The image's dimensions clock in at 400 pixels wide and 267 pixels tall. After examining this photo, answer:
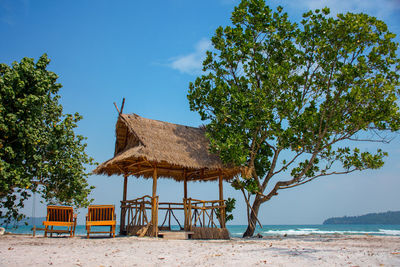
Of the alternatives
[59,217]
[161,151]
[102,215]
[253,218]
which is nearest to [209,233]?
[253,218]

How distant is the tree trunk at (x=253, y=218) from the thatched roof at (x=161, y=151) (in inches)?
51.2

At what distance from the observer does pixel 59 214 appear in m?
9.93

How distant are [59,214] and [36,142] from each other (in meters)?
2.64

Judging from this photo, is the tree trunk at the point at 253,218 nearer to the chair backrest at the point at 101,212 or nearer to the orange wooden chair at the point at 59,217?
the chair backrest at the point at 101,212

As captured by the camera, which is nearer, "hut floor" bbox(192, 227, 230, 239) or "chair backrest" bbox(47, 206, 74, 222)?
"chair backrest" bbox(47, 206, 74, 222)

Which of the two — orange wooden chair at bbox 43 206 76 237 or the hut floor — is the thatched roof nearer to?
orange wooden chair at bbox 43 206 76 237

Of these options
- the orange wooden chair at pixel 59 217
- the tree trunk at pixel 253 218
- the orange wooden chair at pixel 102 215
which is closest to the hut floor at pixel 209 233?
the tree trunk at pixel 253 218

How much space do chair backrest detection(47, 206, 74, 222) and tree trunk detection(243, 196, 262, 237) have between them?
6.02m

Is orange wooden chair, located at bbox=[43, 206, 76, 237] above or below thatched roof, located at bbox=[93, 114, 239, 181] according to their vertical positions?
below

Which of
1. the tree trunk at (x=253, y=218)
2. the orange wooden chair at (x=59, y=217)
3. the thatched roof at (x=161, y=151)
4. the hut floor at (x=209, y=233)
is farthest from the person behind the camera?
the tree trunk at (x=253, y=218)

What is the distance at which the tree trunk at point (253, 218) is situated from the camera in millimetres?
12298

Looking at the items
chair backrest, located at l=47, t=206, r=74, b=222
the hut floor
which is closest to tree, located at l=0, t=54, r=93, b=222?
chair backrest, located at l=47, t=206, r=74, b=222

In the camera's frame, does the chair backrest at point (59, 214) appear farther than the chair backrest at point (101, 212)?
Yes

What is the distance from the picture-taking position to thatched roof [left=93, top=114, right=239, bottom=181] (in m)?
10.4
